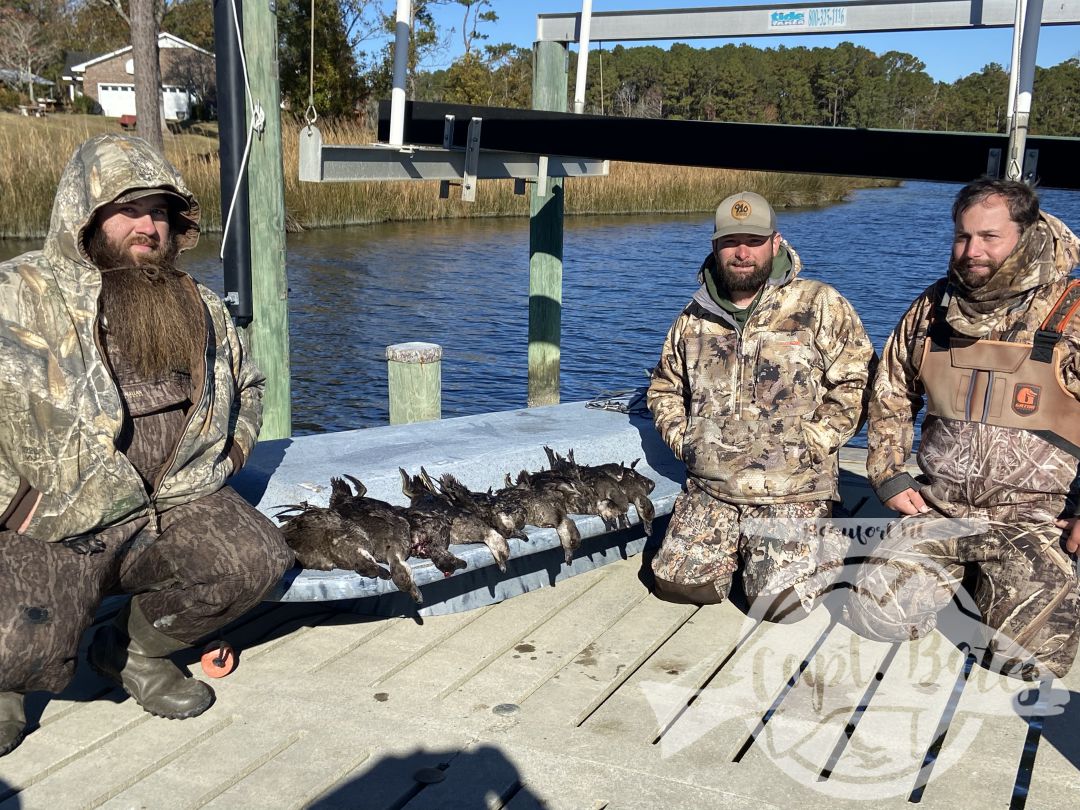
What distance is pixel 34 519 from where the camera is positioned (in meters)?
4.07

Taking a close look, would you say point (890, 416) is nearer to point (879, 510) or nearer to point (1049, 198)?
point (879, 510)

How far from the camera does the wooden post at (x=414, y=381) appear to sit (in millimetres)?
7902

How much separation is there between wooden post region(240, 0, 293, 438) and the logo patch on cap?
403 centimetres

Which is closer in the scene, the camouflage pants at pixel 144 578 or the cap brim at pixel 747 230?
the camouflage pants at pixel 144 578

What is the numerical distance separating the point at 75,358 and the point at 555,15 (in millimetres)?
5625

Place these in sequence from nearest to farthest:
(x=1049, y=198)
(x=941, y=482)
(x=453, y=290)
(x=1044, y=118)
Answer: (x=941, y=482) → (x=453, y=290) → (x=1049, y=198) → (x=1044, y=118)

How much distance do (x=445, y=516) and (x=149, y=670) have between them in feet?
4.54

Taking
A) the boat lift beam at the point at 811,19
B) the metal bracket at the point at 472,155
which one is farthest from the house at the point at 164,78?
the metal bracket at the point at 472,155

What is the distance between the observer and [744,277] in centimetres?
557

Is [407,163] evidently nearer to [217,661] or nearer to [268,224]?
[268,224]

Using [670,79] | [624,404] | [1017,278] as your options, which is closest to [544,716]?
→ [1017,278]

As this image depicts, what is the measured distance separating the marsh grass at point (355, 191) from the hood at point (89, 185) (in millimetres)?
16331

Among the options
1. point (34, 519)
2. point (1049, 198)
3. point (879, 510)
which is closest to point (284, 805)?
point (34, 519)

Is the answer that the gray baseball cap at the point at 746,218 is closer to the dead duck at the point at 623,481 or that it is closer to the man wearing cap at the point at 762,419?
the man wearing cap at the point at 762,419
